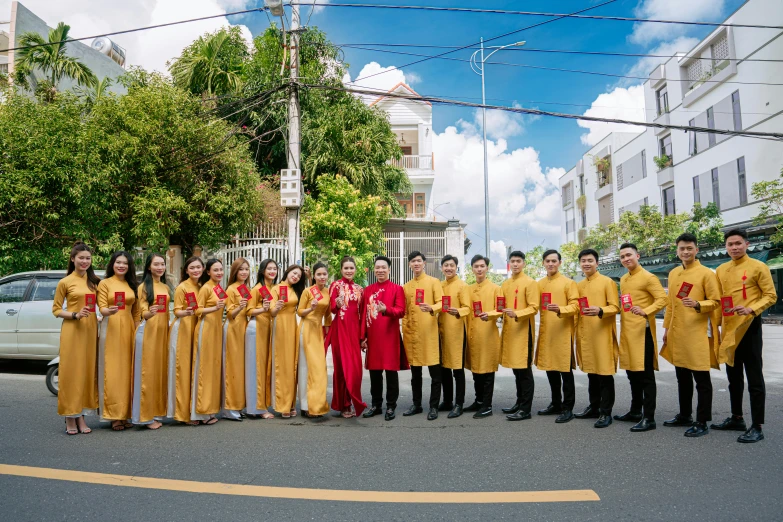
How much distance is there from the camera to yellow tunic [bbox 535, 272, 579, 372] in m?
5.59

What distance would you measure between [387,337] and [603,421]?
2.33 m

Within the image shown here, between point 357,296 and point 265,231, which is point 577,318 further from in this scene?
point 265,231

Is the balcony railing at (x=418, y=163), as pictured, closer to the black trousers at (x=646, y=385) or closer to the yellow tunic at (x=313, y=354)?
the yellow tunic at (x=313, y=354)

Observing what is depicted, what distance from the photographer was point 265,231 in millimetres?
14766

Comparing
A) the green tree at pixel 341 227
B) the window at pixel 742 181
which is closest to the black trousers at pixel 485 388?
the green tree at pixel 341 227

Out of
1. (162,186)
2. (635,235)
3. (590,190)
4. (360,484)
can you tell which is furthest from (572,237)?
(360,484)

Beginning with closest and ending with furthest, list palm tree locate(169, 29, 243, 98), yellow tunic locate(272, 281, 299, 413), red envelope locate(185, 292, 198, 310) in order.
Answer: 1. red envelope locate(185, 292, 198, 310)
2. yellow tunic locate(272, 281, 299, 413)
3. palm tree locate(169, 29, 243, 98)

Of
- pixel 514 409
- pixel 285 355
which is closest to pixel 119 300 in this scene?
pixel 285 355

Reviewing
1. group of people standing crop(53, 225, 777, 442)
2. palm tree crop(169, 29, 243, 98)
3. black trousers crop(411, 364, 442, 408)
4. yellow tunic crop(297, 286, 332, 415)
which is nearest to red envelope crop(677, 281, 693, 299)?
group of people standing crop(53, 225, 777, 442)

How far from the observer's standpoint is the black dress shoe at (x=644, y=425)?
497 cm

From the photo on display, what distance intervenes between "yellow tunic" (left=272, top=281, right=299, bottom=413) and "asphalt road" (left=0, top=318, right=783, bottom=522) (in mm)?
252

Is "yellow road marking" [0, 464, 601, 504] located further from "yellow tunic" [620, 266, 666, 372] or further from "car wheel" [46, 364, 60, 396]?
"car wheel" [46, 364, 60, 396]

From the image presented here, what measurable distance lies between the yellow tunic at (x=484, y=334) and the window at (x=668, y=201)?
26491mm

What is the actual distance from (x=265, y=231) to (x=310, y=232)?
129 cm
